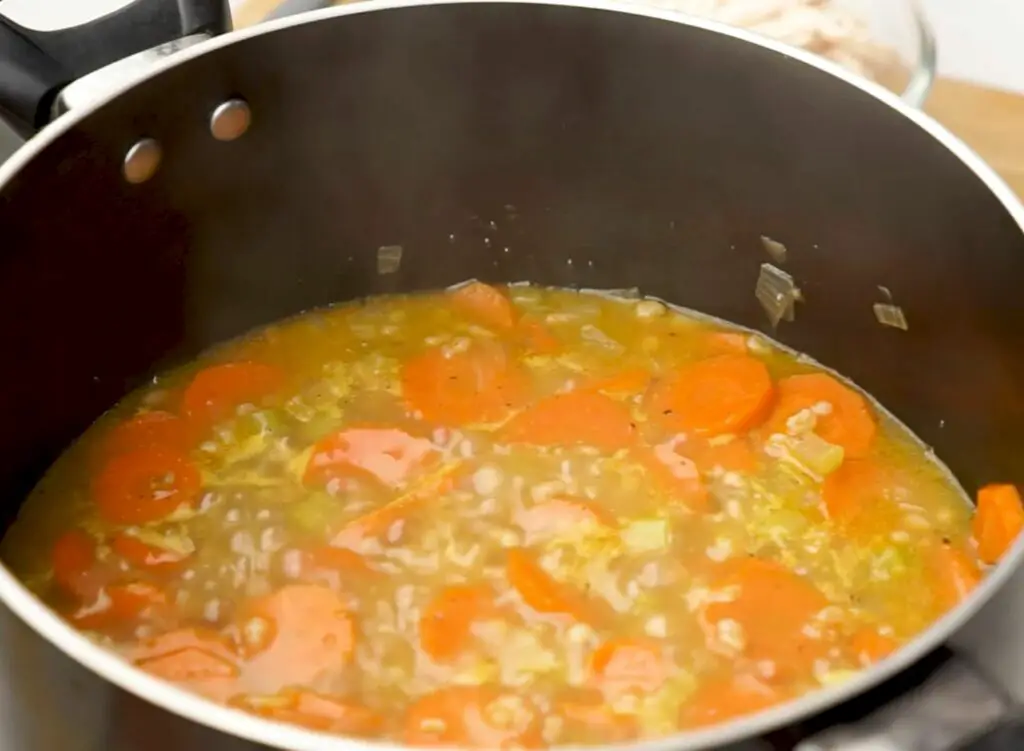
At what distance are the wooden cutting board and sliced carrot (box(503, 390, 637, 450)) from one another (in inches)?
21.8

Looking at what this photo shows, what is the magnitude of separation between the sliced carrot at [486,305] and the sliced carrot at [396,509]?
9.4 inches

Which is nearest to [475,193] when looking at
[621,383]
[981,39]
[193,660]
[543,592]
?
[621,383]

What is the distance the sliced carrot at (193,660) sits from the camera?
1026 millimetres

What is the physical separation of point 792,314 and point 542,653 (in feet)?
1.76

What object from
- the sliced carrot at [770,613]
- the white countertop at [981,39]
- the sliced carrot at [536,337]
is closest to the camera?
the sliced carrot at [770,613]

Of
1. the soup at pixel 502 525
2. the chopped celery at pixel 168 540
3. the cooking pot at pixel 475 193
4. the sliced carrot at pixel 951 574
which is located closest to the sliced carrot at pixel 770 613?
the soup at pixel 502 525

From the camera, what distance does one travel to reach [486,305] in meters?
1.46

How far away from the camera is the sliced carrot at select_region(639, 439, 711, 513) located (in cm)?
123

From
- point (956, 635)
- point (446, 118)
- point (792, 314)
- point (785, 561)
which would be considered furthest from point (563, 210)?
point (956, 635)

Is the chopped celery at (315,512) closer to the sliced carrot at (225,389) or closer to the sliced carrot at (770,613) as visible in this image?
the sliced carrot at (225,389)

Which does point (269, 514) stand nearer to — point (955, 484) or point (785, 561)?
point (785, 561)

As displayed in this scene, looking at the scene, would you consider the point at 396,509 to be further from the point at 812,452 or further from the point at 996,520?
the point at 996,520

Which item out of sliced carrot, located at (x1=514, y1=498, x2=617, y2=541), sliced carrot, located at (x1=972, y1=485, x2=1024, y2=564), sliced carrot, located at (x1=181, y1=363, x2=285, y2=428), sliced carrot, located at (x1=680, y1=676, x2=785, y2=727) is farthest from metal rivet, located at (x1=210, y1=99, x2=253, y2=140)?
sliced carrot, located at (x1=972, y1=485, x2=1024, y2=564)

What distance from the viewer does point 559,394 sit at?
4.43 feet
